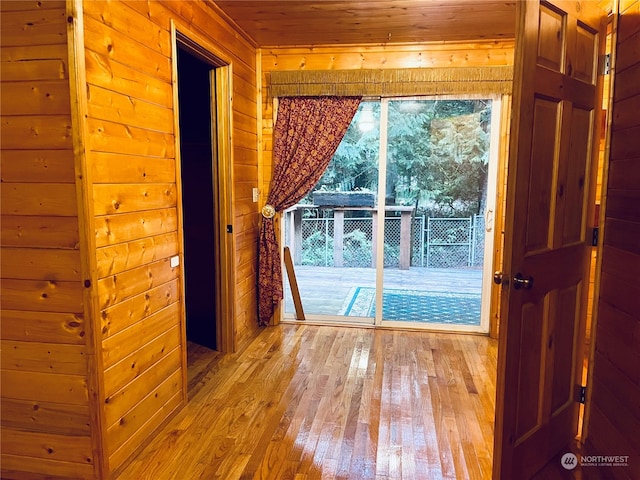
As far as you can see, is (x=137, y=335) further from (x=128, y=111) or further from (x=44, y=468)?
(x=128, y=111)

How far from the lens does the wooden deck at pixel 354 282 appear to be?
407 cm

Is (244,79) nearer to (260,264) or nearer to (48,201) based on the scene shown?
(260,264)

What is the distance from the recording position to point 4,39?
171 centimetres

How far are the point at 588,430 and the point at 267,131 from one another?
3.13 m

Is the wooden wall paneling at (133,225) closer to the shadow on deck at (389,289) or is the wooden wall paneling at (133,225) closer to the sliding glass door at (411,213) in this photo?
the sliding glass door at (411,213)

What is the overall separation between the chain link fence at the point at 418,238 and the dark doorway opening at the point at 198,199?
0.79 metres

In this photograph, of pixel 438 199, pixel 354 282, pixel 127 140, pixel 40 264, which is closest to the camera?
pixel 40 264

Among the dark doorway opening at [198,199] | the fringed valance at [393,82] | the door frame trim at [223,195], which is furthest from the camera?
the dark doorway opening at [198,199]

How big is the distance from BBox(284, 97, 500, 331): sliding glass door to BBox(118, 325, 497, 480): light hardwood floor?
1.90ft
